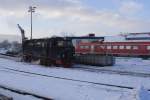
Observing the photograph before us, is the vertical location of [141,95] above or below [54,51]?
below

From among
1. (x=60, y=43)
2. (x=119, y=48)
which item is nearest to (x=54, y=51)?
(x=60, y=43)

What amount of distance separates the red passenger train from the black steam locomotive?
21293 millimetres

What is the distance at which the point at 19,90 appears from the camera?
15805mm

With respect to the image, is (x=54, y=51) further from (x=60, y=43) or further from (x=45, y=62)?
(x=45, y=62)

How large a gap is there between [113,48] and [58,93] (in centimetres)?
4148

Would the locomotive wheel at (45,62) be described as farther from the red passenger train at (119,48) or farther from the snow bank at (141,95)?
the red passenger train at (119,48)

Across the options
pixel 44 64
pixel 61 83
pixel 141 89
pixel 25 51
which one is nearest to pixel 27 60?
pixel 25 51

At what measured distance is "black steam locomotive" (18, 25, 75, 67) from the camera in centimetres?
3047

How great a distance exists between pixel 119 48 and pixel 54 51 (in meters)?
25.1

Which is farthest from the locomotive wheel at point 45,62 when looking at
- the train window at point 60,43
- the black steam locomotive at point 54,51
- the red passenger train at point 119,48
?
the red passenger train at point 119,48

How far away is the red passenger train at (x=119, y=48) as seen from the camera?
50.8 meters

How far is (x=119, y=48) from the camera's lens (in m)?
54.5

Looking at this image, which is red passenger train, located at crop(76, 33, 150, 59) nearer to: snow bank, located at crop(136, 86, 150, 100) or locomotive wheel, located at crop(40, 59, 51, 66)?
locomotive wheel, located at crop(40, 59, 51, 66)

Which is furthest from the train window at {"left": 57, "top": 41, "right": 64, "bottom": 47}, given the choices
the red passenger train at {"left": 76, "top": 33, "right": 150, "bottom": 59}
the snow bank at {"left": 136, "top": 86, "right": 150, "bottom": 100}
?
the red passenger train at {"left": 76, "top": 33, "right": 150, "bottom": 59}
